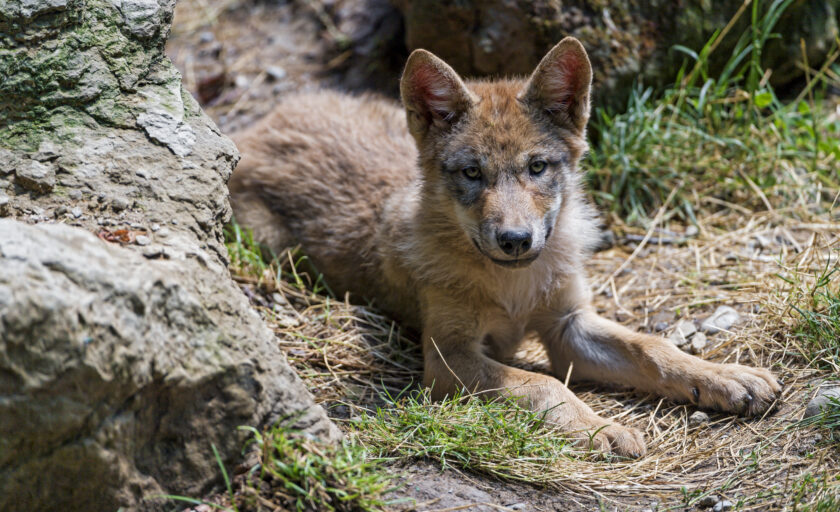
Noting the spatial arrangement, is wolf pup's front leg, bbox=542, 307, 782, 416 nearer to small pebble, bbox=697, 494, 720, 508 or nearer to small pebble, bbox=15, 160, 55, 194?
small pebble, bbox=697, 494, 720, 508

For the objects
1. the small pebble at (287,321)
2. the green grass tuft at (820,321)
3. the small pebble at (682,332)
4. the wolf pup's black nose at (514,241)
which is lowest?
the small pebble at (287,321)

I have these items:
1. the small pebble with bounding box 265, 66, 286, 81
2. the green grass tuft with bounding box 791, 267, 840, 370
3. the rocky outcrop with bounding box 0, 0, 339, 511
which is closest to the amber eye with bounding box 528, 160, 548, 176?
the green grass tuft with bounding box 791, 267, 840, 370

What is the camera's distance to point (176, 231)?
3332mm

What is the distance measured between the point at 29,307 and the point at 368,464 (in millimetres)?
1346

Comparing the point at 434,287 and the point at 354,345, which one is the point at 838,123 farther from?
the point at 354,345

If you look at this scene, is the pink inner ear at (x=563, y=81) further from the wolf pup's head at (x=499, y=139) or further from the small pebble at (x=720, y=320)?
the small pebble at (x=720, y=320)

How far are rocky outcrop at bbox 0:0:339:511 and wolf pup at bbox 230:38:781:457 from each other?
4.22 ft

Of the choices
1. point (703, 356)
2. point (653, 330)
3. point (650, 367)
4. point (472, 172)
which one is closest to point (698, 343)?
point (703, 356)

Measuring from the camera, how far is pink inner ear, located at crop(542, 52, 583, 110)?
4336 mm

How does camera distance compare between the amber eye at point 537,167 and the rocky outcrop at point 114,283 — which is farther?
the amber eye at point 537,167

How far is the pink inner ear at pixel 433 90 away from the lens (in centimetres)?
438

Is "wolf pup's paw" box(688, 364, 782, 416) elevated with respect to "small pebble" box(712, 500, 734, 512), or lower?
elevated

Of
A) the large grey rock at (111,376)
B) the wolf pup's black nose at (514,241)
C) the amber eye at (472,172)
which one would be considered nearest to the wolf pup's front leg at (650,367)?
the wolf pup's black nose at (514,241)

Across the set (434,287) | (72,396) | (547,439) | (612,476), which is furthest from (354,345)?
(72,396)
